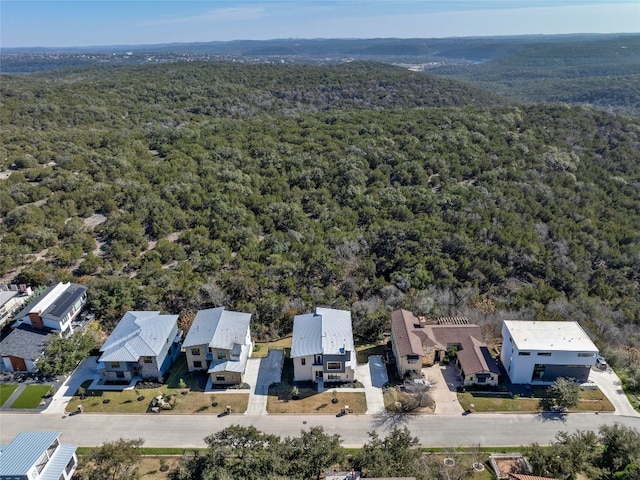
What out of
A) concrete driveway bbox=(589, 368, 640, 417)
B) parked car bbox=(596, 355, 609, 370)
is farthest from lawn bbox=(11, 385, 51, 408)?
parked car bbox=(596, 355, 609, 370)

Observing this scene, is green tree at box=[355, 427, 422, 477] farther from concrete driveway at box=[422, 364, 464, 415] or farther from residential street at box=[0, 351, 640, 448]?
concrete driveway at box=[422, 364, 464, 415]

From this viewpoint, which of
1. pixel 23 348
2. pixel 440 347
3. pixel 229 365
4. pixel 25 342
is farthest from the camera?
pixel 440 347

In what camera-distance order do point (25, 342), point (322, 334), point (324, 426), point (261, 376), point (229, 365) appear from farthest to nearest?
point (25, 342) → point (261, 376) → point (322, 334) → point (229, 365) → point (324, 426)

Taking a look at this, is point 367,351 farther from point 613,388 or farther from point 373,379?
point 613,388

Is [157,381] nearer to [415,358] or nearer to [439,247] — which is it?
[415,358]

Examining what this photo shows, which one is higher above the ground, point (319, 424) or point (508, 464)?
point (319, 424)

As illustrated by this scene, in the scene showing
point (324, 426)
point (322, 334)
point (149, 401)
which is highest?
point (322, 334)

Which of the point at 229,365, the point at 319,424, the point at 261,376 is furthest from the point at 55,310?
the point at 319,424
